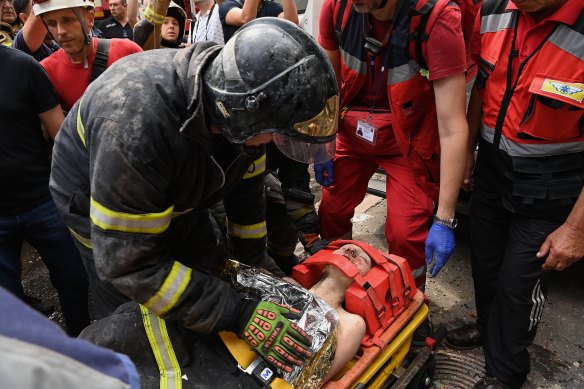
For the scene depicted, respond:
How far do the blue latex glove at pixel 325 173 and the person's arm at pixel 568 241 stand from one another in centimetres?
137

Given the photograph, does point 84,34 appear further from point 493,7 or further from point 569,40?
point 569,40

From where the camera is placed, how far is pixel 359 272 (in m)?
2.38

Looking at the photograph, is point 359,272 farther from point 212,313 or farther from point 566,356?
point 566,356

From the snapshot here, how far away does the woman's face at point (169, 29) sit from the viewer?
15.3ft

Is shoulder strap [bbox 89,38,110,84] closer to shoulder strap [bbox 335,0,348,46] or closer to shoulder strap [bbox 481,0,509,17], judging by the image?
shoulder strap [bbox 335,0,348,46]

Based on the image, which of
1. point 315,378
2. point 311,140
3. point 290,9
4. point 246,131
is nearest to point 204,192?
point 246,131

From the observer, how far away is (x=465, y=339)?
2.99 metres

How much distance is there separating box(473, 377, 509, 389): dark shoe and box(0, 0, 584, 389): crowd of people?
10 mm

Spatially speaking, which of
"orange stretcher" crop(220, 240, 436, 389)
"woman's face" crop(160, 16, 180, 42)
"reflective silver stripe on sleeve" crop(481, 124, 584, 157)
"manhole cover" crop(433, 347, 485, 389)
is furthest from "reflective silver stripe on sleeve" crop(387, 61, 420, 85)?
"woman's face" crop(160, 16, 180, 42)

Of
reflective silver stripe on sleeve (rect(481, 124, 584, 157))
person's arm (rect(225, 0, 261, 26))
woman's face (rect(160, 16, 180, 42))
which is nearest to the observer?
reflective silver stripe on sleeve (rect(481, 124, 584, 157))

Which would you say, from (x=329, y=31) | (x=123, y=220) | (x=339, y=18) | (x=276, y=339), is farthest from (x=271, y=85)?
(x=329, y=31)

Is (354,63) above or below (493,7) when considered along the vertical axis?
below

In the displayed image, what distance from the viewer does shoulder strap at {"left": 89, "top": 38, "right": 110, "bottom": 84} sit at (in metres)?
2.85

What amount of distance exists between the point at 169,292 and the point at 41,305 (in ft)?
7.84
